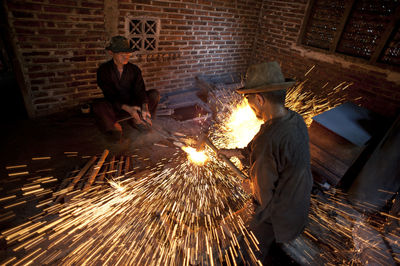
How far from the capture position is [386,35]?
4.94 metres

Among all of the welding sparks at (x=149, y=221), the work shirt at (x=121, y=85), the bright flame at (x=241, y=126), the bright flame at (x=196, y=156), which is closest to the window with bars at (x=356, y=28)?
the bright flame at (x=241, y=126)

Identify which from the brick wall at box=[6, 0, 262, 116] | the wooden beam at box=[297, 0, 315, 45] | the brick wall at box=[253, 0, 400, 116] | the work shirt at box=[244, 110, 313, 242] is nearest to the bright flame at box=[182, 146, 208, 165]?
the work shirt at box=[244, 110, 313, 242]

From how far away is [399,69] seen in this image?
4816mm

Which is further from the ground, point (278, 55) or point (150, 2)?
point (150, 2)

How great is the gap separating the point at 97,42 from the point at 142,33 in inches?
44.0

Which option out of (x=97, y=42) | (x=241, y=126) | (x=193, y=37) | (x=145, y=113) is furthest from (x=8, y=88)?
(x=241, y=126)

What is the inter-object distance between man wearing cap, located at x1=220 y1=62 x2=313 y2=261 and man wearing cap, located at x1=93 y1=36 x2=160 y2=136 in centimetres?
281

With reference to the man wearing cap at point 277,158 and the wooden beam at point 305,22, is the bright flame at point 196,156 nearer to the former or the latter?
the man wearing cap at point 277,158

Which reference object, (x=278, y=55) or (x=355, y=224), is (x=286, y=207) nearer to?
(x=355, y=224)

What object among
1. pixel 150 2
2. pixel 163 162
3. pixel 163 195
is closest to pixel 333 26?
pixel 150 2

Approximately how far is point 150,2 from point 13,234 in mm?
5096

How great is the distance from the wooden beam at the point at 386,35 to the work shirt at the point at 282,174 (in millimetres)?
Result: 4690

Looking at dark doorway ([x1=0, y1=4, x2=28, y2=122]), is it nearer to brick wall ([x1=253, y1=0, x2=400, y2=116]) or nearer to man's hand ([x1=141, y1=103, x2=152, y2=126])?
man's hand ([x1=141, y1=103, x2=152, y2=126])

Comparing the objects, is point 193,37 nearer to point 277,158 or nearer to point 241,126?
point 241,126
